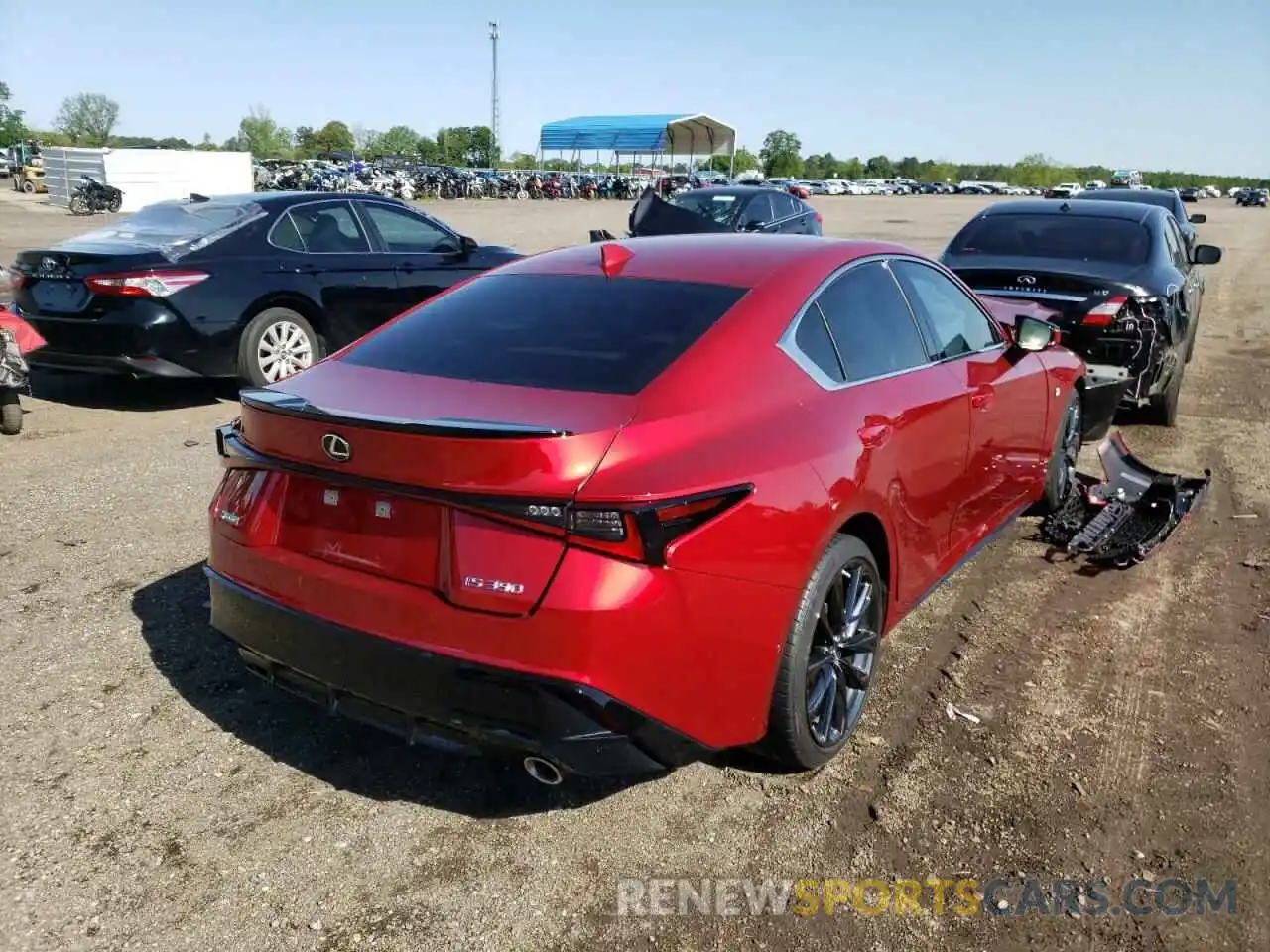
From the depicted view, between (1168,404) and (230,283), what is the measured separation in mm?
7099

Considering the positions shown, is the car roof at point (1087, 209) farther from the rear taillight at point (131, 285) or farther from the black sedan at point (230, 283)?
the rear taillight at point (131, 285)

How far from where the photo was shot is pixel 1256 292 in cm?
1869

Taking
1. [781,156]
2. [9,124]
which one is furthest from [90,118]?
[781,156]

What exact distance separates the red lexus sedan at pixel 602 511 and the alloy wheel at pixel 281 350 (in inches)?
184

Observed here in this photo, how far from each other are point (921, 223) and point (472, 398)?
4083cm

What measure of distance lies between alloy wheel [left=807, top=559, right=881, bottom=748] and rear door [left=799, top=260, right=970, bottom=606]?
0.28m

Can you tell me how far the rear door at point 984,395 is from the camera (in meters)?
4.14

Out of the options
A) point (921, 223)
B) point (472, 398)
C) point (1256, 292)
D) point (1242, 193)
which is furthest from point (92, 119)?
point (472, 398)

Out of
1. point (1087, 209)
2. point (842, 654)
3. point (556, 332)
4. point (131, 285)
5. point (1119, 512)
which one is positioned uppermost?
point (1087, 209)

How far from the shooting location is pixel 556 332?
330 cm

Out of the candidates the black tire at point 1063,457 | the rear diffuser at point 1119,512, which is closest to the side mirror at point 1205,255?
the rear diffuser at point 1119,512

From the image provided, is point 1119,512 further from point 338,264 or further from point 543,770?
point 338,264

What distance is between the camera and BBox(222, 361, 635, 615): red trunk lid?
251 centimetres

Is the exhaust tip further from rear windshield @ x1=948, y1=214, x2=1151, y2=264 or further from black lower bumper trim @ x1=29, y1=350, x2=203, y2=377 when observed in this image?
rear windshield @ x1=948, y1=214, x2=1151, y2=264
